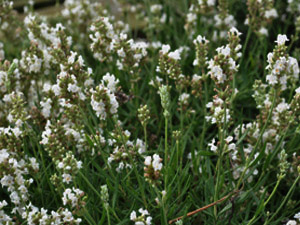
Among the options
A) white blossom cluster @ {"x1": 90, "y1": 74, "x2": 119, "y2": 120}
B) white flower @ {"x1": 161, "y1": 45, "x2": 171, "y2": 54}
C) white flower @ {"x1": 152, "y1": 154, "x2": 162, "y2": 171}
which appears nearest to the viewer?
white flower @ {"x1": 152, "y1": 154, "x2": 162, "y2": 171}

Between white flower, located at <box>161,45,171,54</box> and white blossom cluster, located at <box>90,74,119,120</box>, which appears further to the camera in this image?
white flower, located at <box>161,45,171,54</box>

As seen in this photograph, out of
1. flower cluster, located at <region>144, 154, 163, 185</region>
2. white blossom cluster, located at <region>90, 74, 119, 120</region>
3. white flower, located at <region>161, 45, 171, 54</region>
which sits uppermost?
A: white flower, located at <region>161, 45, 171, 54</region>

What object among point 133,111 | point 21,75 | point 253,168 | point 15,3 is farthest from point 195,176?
point 15,3

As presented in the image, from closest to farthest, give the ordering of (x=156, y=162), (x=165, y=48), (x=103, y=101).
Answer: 1. (x=156, y=162)
2. (x=103, y=101)
3. (x=165, y=48)

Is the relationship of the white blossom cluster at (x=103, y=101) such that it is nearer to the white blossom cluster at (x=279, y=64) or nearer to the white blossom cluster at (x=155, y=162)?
the white blossom cluster at (x=155, y=162)

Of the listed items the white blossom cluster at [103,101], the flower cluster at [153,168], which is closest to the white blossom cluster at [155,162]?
the flower cluster at [153,168]

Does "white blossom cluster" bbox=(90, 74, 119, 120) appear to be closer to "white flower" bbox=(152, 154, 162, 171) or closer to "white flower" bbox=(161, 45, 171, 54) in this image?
"white flower" bbox=(152, 154, 162, 171)

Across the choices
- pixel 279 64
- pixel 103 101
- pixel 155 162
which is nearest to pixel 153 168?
pixel 155 162

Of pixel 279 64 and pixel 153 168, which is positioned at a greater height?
pixel 279 64

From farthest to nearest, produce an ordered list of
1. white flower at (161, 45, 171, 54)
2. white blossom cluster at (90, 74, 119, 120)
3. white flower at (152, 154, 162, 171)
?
white flower at (161, 45, 171, 54), white blossom cluster at (90, 74, 119, 120), white flower at (152, 154, 162, 171)

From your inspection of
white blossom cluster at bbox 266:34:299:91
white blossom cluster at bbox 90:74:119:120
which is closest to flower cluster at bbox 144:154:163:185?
white blossom cluster at bbox 90:74:119:120

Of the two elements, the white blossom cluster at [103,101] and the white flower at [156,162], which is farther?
the white blossom cluster at [103,101]

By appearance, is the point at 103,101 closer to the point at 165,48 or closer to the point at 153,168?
A: the point at 153,168
